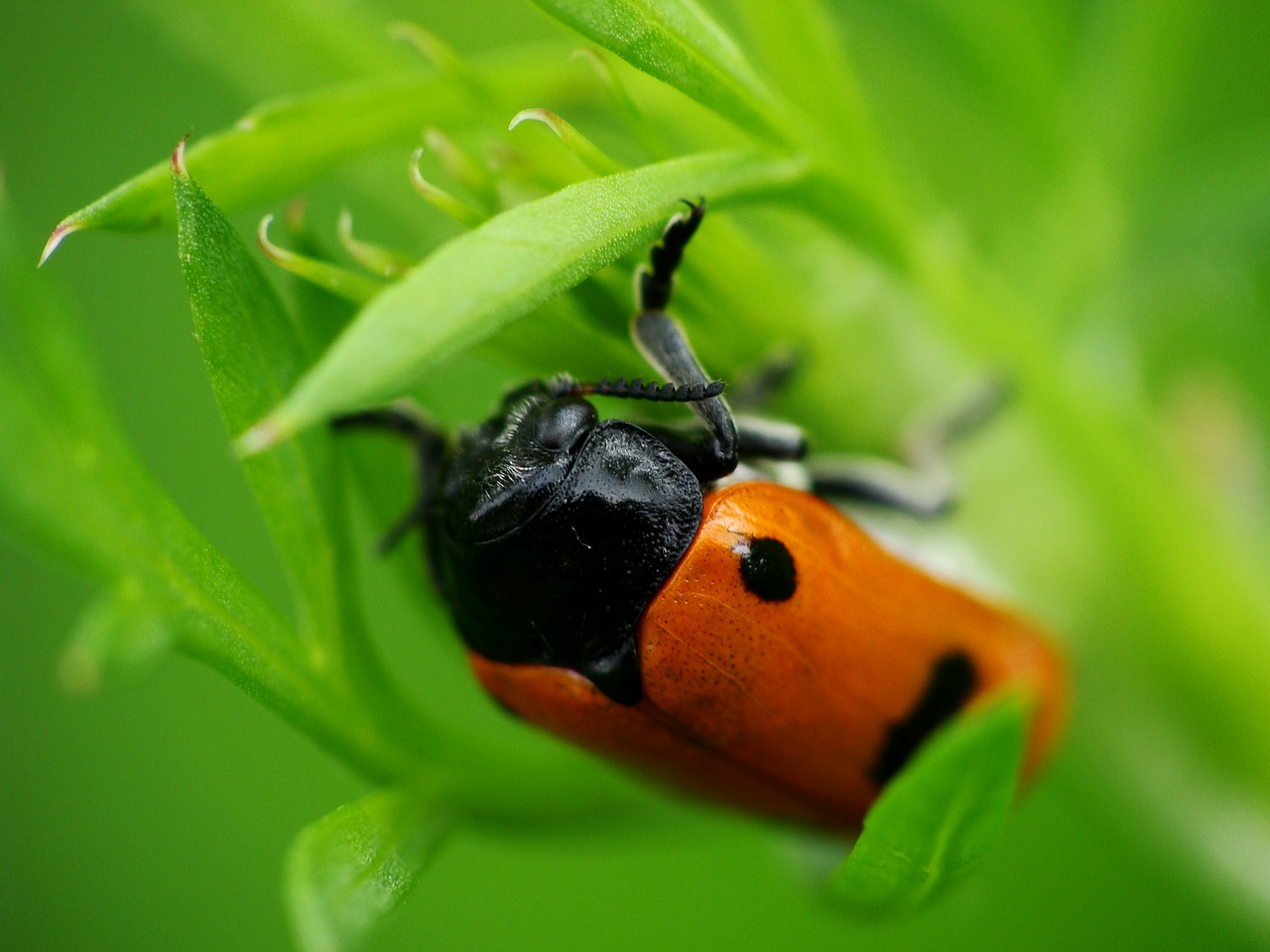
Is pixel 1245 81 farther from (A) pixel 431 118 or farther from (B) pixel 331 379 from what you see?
(B) pixel 331 379

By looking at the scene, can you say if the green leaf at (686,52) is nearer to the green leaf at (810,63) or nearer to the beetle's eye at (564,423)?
the green leaf at (810,63)

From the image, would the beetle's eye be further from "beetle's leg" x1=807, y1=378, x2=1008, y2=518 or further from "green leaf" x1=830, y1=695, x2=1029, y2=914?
"green leaf" x1=830, y1=695, x2=1029, y2=914

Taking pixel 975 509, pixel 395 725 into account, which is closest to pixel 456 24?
pixel 975 509

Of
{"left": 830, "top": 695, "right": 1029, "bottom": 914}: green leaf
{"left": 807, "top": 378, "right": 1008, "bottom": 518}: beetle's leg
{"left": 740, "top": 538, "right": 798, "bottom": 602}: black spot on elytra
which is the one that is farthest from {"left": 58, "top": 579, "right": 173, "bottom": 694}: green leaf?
{"left": 807, "top": 378, "right": 1008, "bottom": 518}: beetle's leg

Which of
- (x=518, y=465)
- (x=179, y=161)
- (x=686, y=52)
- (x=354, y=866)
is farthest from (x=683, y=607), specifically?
(x=179, y=161)

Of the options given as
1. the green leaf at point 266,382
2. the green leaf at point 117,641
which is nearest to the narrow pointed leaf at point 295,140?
the green leaf at point 266,382

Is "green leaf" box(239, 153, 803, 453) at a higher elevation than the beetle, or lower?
higher

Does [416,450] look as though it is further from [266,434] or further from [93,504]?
[266,434]
